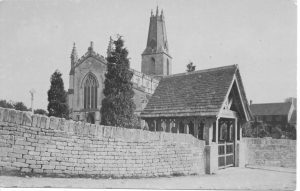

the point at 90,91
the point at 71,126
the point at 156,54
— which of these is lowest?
the point at 71,126

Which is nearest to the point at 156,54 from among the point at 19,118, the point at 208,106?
the point at 208,106

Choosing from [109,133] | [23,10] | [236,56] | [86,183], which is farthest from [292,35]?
[23,10]

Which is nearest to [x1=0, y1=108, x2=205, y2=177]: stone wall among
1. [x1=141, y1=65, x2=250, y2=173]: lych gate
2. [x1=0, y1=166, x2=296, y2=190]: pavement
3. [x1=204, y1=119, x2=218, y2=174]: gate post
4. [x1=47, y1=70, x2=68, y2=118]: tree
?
[x1=0, y1=166, x2=296, y2=190]: pavement

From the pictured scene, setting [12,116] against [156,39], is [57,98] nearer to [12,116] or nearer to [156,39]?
[12,116]

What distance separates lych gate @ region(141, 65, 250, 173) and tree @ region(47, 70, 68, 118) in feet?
43.3

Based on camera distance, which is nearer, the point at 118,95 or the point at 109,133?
the point at 109,133

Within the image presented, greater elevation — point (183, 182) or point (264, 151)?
point (264, 151)

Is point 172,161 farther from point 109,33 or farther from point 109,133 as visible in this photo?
point 109,33

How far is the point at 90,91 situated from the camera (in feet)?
120

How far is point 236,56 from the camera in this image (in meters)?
10.4

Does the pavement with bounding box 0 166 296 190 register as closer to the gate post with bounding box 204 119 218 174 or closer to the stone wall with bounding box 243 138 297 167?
the gate post with bounding box 204 119 218 174

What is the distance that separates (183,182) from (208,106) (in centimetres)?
332

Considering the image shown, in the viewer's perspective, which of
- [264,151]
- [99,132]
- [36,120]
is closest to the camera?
[36,120]

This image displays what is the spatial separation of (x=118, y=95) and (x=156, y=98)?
35.7 feet
